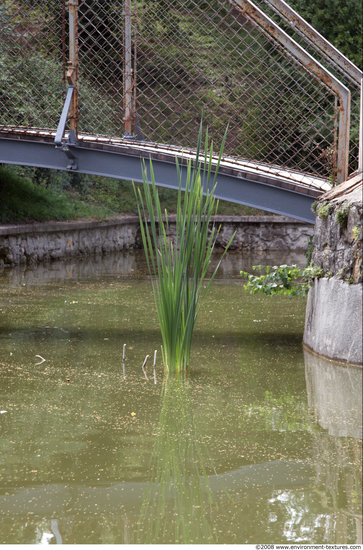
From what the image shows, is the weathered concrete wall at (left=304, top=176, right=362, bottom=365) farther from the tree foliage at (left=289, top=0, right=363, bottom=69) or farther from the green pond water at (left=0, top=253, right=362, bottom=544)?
the tree foliage at (left=289, top=0, right=363, bottom=69)

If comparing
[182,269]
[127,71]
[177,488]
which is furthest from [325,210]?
[127,71]

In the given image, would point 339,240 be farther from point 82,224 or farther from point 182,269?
point 82,224

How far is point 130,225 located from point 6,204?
116 inches

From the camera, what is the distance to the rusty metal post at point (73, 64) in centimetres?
432

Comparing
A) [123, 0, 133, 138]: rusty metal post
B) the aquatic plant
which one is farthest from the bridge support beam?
the aquatic plant

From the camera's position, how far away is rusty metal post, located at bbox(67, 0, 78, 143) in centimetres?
432

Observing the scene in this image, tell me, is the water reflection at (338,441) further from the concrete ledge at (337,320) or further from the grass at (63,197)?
the grass at (63,197)

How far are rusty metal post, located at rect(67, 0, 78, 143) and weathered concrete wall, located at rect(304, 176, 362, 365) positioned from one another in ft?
6.76

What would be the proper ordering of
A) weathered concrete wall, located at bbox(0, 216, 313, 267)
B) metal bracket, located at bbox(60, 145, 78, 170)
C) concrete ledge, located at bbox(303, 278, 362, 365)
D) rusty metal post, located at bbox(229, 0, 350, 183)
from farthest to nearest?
weathered concrete wall, located at bbox(0, 216, 313, 267) → metal bracket, located at bbox(60, 145, 78, 170) → rusty metal post, located at bbox(229, 0, 350, 183) → concrete ledge, located at bbox(303, 278, 362, 365)

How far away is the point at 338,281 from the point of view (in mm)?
2996

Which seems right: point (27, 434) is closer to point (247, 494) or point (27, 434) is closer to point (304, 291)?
point (247, 494)

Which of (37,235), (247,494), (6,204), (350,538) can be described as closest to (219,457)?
(247,494)

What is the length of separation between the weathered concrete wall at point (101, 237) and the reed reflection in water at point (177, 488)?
17.8 feet

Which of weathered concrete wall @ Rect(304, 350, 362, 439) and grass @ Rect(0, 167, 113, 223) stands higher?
grass @ Rect(0, 167, 113, 223)
